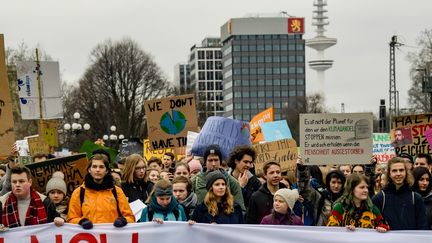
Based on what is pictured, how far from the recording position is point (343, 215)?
7.86m

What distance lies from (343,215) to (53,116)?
A: 752 cm

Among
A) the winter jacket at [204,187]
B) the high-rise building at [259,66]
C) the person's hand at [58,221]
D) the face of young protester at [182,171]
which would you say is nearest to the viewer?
the person's hand at [58,221]

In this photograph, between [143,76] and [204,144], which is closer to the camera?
[204,144]

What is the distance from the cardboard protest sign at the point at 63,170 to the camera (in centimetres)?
942

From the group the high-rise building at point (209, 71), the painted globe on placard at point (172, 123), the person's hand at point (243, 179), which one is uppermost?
the high-rise building at point (209, 71)

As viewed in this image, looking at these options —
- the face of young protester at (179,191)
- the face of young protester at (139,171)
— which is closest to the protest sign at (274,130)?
the face of young protester at (139,171)

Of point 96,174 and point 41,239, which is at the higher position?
point 96,174

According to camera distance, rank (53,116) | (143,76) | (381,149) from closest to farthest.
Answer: (53,116) → (381,149) → (143,76)

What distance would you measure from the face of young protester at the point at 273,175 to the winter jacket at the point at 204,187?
34 centimetres

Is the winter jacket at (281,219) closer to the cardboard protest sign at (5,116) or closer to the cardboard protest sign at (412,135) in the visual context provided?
the cardboard protest sign at (5,116)

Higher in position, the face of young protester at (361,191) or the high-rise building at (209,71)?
the high-rise building at (209,71)

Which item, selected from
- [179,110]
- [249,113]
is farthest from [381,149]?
[249,113]

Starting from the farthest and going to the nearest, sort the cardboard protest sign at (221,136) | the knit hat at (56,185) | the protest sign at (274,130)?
the protest sign at (274,130) < the cardboard protest sign at (221,136) < the knit hat at (56,185)

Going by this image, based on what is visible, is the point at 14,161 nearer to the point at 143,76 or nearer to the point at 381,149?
the point at 381,149
